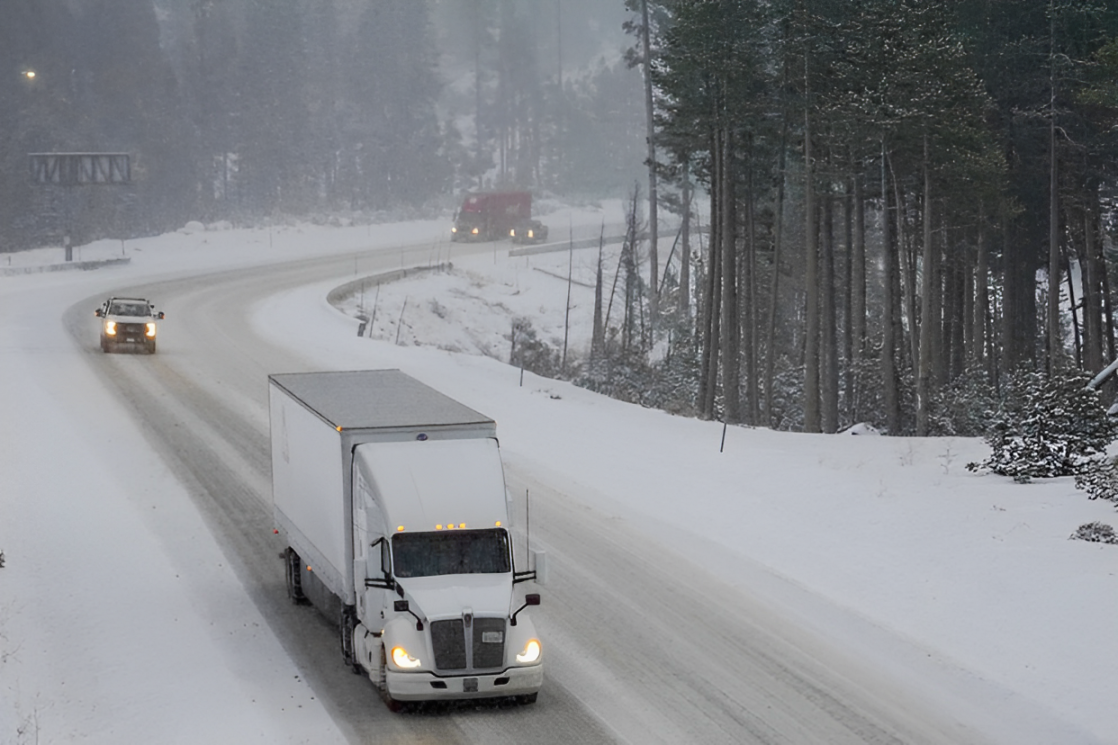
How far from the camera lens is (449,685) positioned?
40.8 feet

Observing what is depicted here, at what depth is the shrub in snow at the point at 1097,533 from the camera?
17.9 m

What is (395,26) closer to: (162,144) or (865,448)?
(162,144)

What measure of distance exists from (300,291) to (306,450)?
4040 centimetres

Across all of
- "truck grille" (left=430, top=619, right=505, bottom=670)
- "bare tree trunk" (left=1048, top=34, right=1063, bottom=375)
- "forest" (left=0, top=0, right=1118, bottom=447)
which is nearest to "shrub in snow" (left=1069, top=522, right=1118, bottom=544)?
"forest" (left=0, top=0, right=1118, bottom=447)

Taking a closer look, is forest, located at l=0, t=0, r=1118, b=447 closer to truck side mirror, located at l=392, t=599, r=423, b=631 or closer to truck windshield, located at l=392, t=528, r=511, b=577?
truck windshield, located at l=392, t=528, r=511, b=577

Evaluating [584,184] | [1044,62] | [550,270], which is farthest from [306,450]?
[584,184]

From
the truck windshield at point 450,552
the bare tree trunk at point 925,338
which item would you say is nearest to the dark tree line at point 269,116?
the bare tree trunk at point 925,338

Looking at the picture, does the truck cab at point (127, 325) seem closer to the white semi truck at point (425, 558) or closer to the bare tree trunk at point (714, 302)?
the bare tree trunk at point (714, 302)

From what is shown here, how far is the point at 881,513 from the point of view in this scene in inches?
822

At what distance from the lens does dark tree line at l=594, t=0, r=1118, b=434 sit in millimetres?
33219

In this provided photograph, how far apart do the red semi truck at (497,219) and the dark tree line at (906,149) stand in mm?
44852

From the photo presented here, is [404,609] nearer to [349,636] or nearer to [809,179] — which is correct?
[349,636]

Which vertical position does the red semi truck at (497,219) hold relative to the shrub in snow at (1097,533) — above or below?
above

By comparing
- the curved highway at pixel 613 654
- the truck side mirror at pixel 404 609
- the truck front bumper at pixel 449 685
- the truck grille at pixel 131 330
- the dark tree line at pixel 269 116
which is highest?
the dark tree line at pixel 269 116
